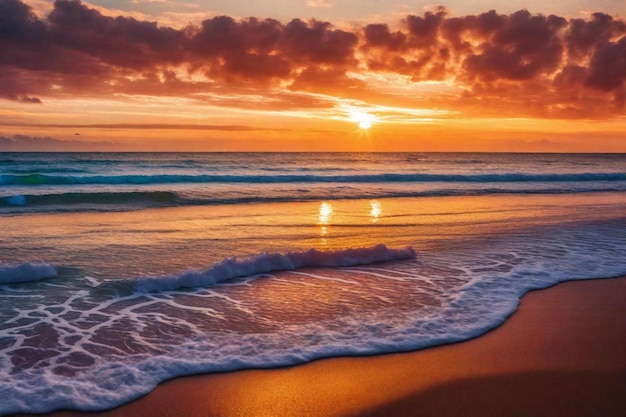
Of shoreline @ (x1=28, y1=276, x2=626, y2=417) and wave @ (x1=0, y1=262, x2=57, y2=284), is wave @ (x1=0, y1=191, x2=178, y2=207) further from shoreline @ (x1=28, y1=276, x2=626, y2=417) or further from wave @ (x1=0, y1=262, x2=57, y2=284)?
shoreline @ (x1=28, y1=276, x2=626, y2=417)

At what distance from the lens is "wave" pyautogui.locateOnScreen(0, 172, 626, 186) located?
30531 millimetres

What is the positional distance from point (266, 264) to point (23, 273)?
366 centimetres

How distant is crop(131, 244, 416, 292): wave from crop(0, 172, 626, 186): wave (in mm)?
23131

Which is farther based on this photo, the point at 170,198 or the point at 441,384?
the point at 170,198

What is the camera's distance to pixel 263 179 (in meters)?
33.4

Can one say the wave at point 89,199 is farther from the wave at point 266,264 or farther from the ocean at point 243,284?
the wave at point 266,264

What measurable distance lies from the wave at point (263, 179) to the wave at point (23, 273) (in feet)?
77.5

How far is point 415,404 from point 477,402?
52cm

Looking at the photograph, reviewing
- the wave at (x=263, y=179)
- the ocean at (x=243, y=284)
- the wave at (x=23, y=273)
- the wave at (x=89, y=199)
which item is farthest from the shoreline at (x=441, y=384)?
the wave at (x=263, y=179)

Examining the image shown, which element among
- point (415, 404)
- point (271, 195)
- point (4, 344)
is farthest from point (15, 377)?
point (271, 195)

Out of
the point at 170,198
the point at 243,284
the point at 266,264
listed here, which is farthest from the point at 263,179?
the point at 243,284

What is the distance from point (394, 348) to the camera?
566cm

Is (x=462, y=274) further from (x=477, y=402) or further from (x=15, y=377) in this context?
(x=15, y=377)

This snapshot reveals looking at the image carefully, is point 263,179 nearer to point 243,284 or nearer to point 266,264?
point 266,264
